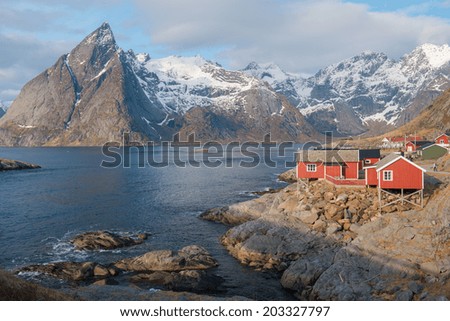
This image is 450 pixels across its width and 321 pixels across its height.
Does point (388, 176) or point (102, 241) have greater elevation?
point (388, 176)

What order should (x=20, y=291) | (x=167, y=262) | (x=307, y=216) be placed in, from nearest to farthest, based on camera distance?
(x=20, y=291) < (x=167, y=262) < (x=307, y=216)

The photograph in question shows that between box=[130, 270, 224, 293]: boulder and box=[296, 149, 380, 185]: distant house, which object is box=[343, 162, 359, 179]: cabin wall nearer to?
box=[296, 149, 380, 185]: distant house

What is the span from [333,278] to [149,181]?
8596 cm

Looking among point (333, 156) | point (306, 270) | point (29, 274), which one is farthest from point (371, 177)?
point (29, 274)

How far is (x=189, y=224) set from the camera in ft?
206

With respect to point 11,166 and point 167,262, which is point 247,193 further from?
point 11,166

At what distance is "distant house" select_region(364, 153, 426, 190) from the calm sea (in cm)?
1794

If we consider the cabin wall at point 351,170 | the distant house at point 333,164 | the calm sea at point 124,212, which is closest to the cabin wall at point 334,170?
the distant house at point 333,164

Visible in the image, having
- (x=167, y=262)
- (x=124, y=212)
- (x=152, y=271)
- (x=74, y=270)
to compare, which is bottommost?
(x=152, y=271)

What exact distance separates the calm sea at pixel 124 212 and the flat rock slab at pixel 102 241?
1.31m

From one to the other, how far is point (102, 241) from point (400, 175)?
Result: 36298 mm

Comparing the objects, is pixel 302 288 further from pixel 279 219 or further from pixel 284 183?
pixel 284 183

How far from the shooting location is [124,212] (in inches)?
2876

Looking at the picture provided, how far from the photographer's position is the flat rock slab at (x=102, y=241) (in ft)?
165
